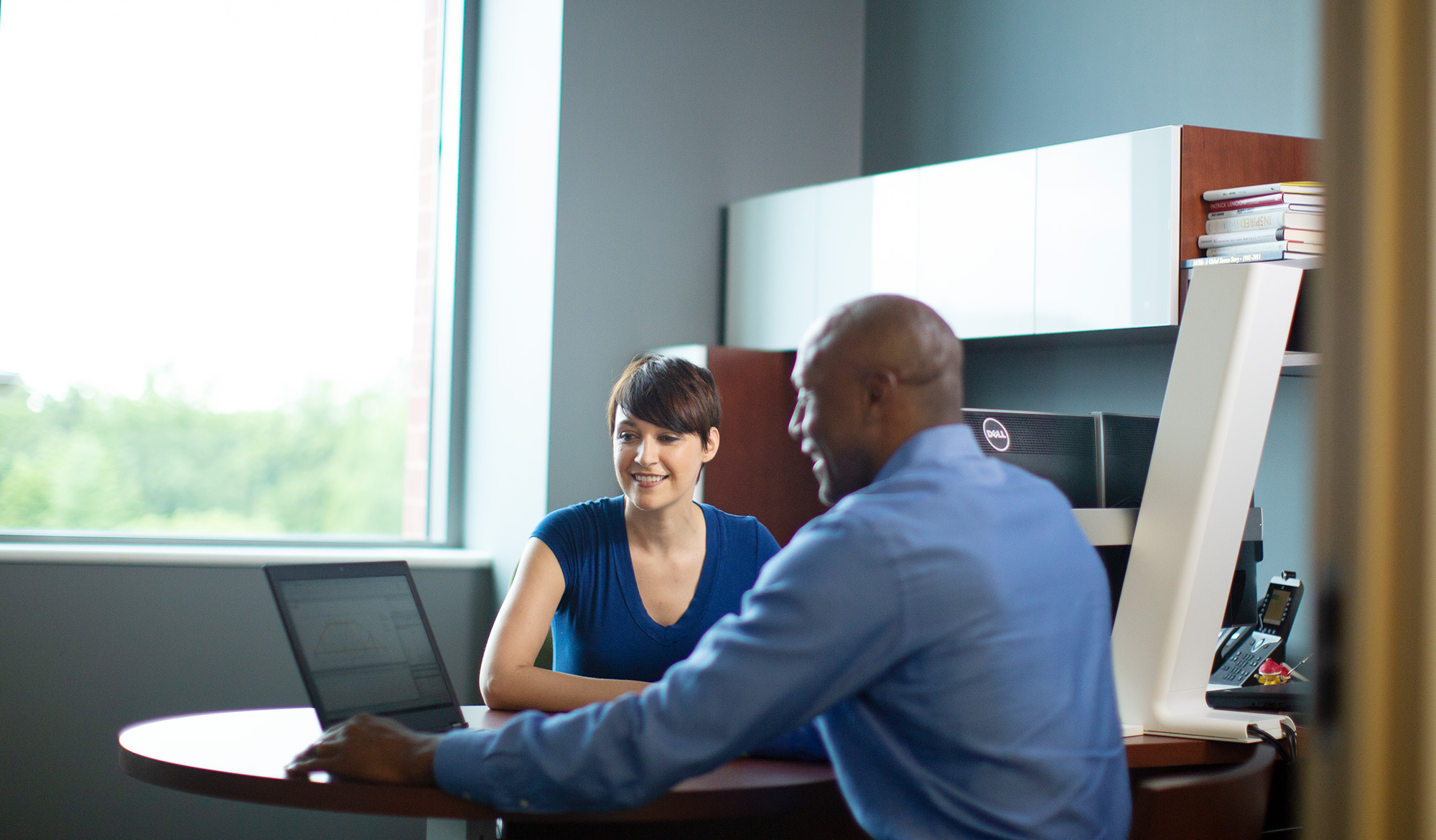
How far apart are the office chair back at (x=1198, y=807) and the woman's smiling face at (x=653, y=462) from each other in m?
1.09

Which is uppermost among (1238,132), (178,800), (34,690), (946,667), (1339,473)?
(1238,132)

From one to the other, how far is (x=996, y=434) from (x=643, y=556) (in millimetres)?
680

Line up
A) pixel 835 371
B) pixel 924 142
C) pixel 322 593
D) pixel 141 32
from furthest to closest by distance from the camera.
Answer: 1. pixel 924 142
2. pixel 141 32
3. pixel 322 593
4. pixel 835 371

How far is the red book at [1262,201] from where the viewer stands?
2.71 meters

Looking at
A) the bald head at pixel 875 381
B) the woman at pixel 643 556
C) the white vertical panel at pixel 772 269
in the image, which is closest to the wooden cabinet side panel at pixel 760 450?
the white vertical panel at pixel 772 269

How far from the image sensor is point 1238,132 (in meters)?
3.02

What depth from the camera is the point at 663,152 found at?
4.27 meters

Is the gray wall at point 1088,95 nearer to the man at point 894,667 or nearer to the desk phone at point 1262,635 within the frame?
the desk phone at point 1262,635

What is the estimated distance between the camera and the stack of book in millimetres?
2709

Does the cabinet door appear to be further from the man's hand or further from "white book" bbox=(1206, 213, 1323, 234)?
the man's hand

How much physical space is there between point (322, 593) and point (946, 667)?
0.86m

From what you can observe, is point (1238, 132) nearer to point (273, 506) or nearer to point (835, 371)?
point (835, 371)

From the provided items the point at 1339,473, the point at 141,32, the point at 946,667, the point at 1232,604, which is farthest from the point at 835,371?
the point at 141,32

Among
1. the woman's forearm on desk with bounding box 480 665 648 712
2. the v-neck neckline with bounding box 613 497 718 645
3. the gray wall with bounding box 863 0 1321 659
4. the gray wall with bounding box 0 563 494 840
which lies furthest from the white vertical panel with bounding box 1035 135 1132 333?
the gray wall with bounding box 0 563 494 840
